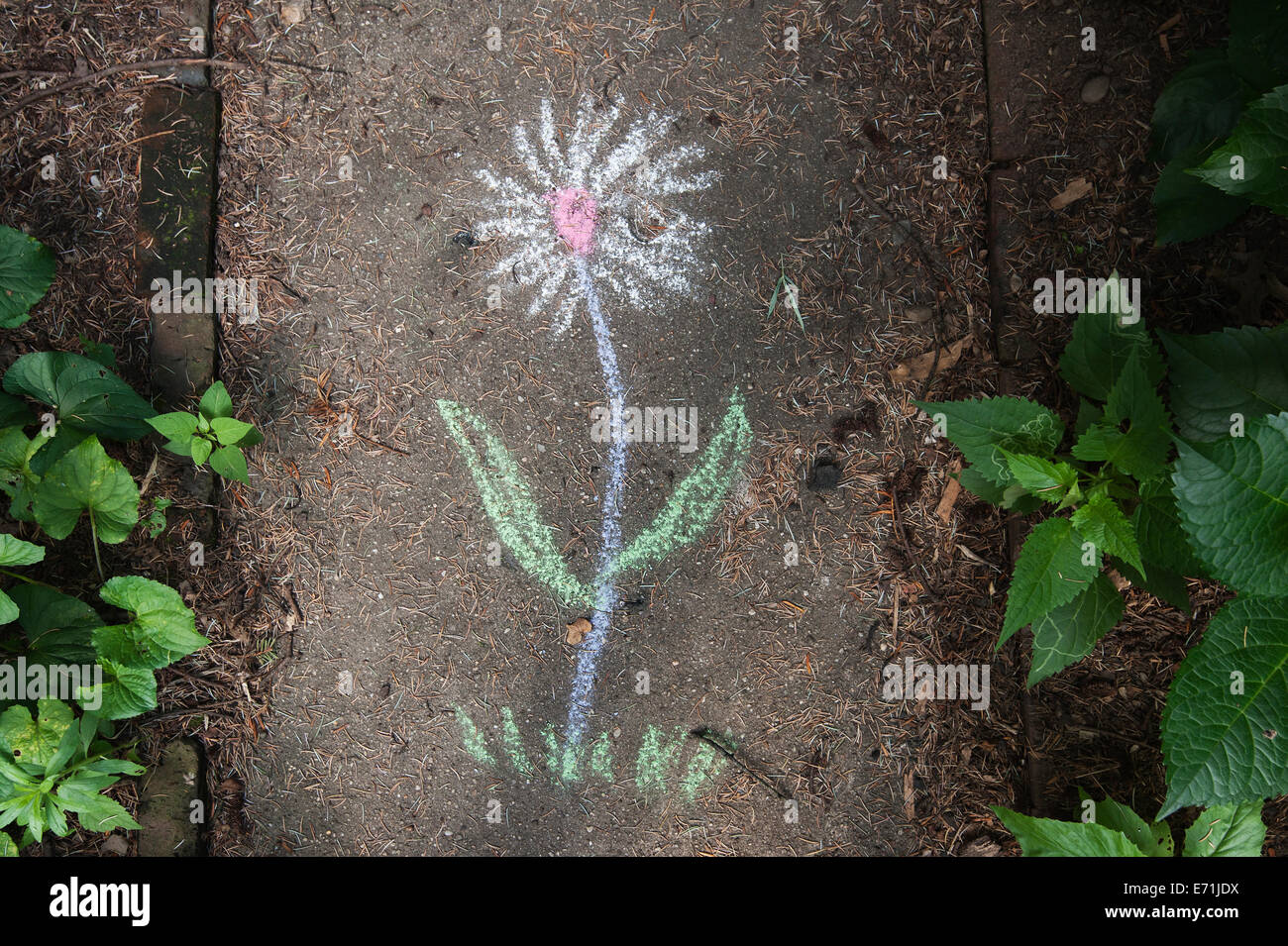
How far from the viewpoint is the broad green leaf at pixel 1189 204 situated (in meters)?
2.36

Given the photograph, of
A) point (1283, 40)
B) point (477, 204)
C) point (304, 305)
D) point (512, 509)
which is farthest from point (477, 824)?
point (1283, 40)

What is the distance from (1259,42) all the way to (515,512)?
2.66 meters

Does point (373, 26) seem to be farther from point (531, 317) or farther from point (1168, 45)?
point (1168, 45)

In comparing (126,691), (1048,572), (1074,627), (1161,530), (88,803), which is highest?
(1161,530)

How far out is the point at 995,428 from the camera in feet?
7.16

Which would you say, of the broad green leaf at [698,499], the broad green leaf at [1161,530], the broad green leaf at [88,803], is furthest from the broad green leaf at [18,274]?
the broad green leaf at [1161,530]

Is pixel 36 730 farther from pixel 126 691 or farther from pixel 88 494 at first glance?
pixel 88 494

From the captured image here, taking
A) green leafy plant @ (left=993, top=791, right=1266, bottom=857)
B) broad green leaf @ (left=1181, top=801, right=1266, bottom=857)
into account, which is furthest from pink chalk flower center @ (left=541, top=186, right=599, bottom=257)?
broad green leaf @ (left=1181, top=801, right=1266, bottom=857)

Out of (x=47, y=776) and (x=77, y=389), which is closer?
(x=47, y=776)

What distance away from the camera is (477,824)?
265cm

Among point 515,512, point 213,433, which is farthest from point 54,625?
point 515,512

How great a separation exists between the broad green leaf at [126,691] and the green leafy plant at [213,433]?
662 millimetres

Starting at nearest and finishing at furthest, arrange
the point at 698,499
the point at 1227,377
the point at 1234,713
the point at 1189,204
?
1. the point at 1234,713
2. the point at 1227,377
3. the point at 1189,204
4. the point at 698,499

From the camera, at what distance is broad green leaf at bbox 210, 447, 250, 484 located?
8.18 ft
